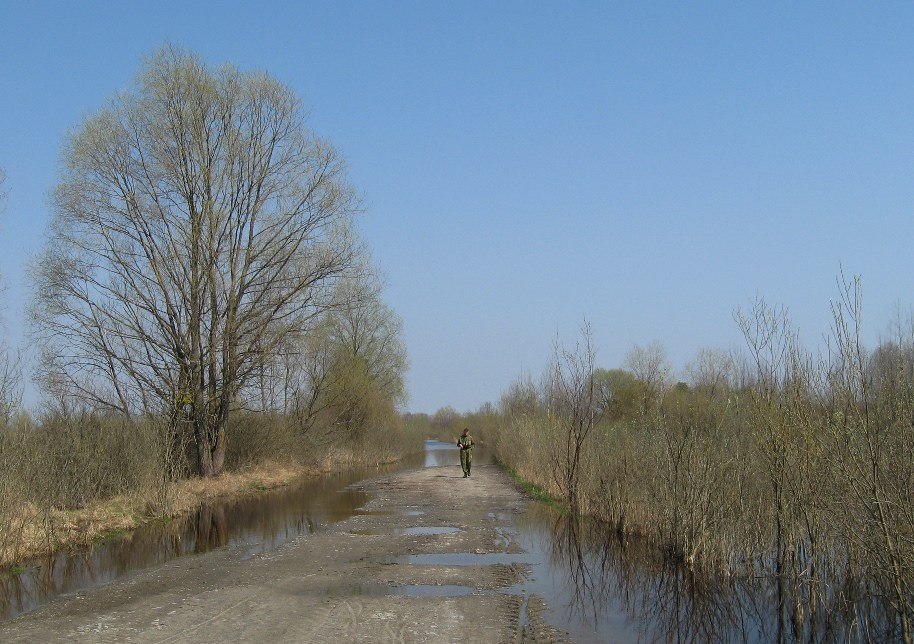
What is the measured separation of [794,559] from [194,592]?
7.92 metres

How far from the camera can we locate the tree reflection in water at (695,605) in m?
8.21

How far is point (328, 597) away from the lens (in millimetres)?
9266

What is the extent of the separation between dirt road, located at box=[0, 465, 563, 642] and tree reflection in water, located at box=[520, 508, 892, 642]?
669mm

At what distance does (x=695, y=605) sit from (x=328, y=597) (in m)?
4.69

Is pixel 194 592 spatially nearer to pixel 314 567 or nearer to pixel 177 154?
pixel 314 567

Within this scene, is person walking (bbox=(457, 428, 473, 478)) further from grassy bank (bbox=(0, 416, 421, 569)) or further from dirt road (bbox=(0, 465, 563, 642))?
dirt road (bbox=(0, 465, 563, 642))

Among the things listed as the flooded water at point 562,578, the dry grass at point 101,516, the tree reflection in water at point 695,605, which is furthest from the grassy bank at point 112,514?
the tree reflection in water at point 695,605

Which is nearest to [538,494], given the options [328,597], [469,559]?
[469,559]

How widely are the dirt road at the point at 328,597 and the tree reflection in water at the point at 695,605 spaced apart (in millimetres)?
669

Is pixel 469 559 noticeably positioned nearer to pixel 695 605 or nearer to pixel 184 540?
pixel 695 605

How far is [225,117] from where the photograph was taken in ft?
77.2

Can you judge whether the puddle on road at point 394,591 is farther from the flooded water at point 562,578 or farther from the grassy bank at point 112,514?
the grassy bank at point 112,514

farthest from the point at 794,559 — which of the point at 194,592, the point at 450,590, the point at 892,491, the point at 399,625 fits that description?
the point at 194,592

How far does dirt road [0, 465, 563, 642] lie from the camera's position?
7.78 meters
